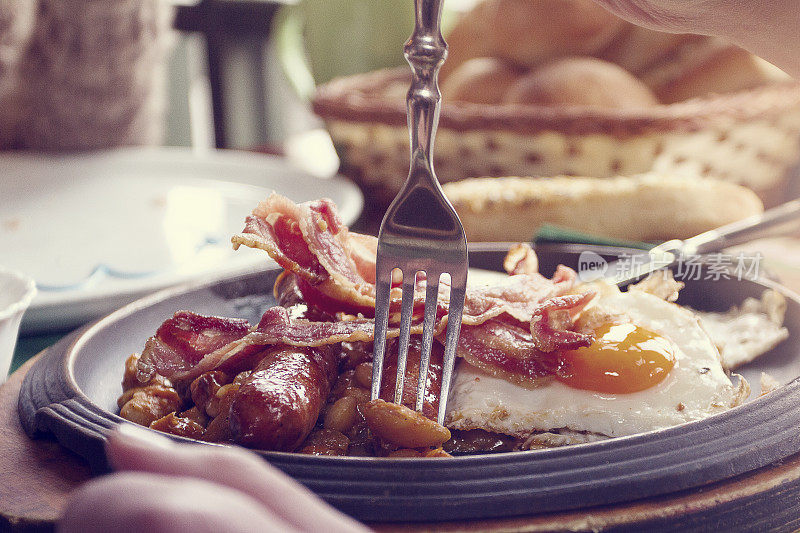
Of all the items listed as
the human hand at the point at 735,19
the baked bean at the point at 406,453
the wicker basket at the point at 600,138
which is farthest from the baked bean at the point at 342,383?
the wicker basket at the point at 600,138

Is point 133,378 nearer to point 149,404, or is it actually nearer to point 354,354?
point 149,404

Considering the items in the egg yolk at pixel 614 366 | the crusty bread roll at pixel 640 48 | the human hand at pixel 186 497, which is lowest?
the egg yolk at pixel 614 366

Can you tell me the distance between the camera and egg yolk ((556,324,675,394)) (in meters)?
1.12

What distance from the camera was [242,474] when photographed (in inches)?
23.6

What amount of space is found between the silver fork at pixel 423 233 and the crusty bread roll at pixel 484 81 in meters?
1.86

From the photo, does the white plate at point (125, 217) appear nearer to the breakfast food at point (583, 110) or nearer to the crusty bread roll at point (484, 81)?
the breakfast food at point (583, 110)

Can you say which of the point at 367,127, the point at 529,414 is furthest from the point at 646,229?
the point at 529,414

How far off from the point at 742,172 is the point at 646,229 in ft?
2.06

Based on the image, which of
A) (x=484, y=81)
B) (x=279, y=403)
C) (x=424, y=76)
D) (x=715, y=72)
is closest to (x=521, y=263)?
(x=424, y=76)

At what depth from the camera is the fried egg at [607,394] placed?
1103 millimetres

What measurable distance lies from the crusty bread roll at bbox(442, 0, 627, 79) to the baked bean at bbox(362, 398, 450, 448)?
212cm

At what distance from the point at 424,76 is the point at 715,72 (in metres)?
2.09

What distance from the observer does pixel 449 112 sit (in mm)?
2527

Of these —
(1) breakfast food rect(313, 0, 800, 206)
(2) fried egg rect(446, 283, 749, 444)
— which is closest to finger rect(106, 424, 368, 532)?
(2) fried egg rect(446, 283, 749, 444)
